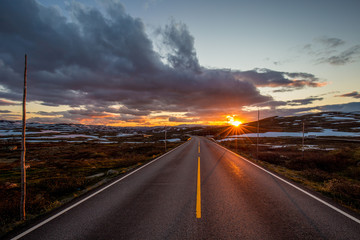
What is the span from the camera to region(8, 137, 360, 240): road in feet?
13.5

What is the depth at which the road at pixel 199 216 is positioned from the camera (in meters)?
4.12

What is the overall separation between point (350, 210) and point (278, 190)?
2316 mm

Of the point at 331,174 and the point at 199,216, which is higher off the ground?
the point at 199,216

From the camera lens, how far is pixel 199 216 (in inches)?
195

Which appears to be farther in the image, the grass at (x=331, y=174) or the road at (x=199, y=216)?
the grass at (x=331, y=174)

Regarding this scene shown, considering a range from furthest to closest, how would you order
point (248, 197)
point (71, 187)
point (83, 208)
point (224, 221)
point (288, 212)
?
point (71, 187)
point (248, 197)
point (83, 208)
point (288, 212)
point (224, 221)

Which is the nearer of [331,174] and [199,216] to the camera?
[199,216]

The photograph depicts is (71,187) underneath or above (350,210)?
underneath

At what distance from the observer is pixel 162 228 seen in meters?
4.37

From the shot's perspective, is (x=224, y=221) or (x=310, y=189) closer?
(x=224, y=221)

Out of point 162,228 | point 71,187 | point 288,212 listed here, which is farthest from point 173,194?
point 71,187

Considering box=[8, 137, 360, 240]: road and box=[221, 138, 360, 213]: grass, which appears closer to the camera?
box=[8, 137, 360, 240]: road

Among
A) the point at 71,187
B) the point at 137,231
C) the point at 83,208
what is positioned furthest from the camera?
the point at 71,187

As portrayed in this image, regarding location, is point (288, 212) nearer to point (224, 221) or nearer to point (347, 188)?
point (224, 221)
